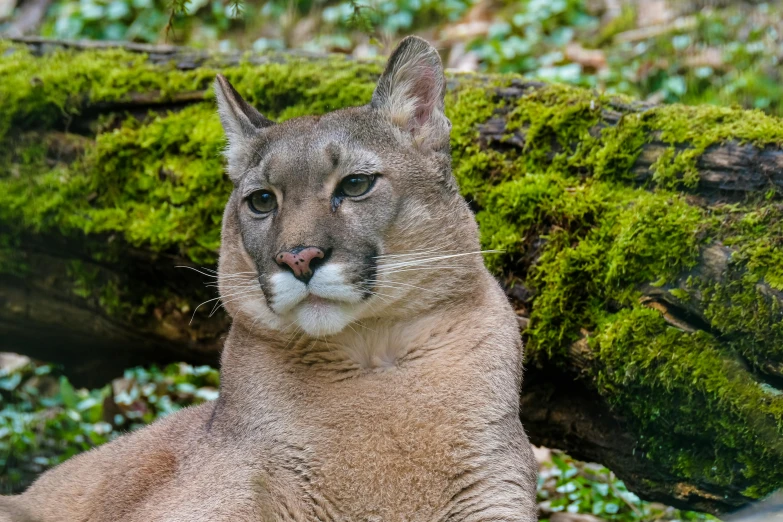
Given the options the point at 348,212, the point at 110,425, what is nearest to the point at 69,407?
the point at 110,425

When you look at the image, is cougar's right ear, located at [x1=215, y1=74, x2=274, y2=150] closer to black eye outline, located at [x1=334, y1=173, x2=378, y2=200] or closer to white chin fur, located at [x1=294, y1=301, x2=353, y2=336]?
black eye outline, located at [x1=334, y1=173, x2=378, y2=200]

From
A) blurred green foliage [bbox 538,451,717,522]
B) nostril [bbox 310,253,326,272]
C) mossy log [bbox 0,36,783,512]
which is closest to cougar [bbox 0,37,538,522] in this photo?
nostril [bbox 310,253,326,272]

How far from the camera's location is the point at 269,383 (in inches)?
189

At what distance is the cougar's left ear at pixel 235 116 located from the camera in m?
5.20

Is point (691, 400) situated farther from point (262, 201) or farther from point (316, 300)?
point (262, 201)

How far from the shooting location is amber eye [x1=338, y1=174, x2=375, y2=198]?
465 centimetres

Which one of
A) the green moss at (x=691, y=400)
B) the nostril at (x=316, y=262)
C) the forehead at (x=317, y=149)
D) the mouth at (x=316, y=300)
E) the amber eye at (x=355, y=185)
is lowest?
the green moss at (x=691, y=400)

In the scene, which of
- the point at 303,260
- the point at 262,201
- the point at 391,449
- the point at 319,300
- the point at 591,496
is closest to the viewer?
the point at 303,260

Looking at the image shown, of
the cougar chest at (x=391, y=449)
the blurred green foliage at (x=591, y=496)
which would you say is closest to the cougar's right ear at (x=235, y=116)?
the cougar chest at (x=391, y=449)

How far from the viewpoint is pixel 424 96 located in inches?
201

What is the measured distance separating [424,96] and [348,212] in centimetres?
101

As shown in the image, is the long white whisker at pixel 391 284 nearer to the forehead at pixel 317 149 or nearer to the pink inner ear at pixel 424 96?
the forehead at pixel 317 149

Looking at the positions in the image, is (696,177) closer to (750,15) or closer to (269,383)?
(269,383)

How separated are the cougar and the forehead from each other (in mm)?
11
